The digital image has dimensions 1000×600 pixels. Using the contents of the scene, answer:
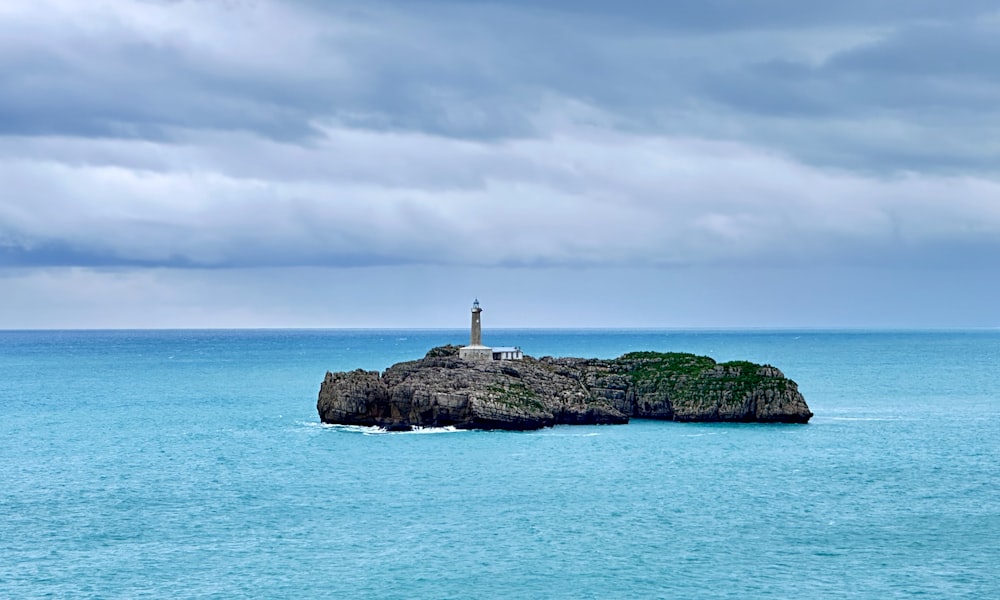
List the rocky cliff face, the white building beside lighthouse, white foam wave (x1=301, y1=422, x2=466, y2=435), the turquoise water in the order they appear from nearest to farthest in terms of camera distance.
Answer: the turquoise water
white foam wave (x1=301, y1=422, x2=466, y2=435)
the rocky cliff face
the white building beside lighthouse

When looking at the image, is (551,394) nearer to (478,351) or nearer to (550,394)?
(550,394)

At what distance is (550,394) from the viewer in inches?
4345

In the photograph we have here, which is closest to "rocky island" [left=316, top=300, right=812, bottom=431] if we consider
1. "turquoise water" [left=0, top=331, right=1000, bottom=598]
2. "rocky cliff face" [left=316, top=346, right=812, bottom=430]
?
"rocky cliff face" [left=316, top=346, right=812, bottom=430]

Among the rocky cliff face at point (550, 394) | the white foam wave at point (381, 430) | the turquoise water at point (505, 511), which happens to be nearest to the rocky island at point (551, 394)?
the rocky cliff face at point (550, 394)

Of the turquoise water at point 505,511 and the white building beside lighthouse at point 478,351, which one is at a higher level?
the white building beside lighthouse at point 478,351

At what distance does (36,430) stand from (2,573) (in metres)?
64.7

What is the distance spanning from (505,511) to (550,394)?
43.4 meters

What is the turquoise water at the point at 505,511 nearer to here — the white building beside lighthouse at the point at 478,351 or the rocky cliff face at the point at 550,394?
the rocky cliff face at the point at 550,394

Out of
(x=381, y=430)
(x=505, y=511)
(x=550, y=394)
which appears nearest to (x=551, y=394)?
(x=550, y=394)

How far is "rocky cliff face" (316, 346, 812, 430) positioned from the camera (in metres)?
104

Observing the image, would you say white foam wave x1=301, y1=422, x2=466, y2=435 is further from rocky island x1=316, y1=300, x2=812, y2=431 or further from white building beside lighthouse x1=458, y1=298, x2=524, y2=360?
white building beside lighthouse x1=458, y1=298, x2=524, y2=360

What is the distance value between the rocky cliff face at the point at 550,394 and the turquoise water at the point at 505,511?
2.66 m

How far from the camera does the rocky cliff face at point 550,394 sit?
104 meters

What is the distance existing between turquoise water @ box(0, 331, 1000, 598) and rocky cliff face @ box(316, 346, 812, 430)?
266cm
